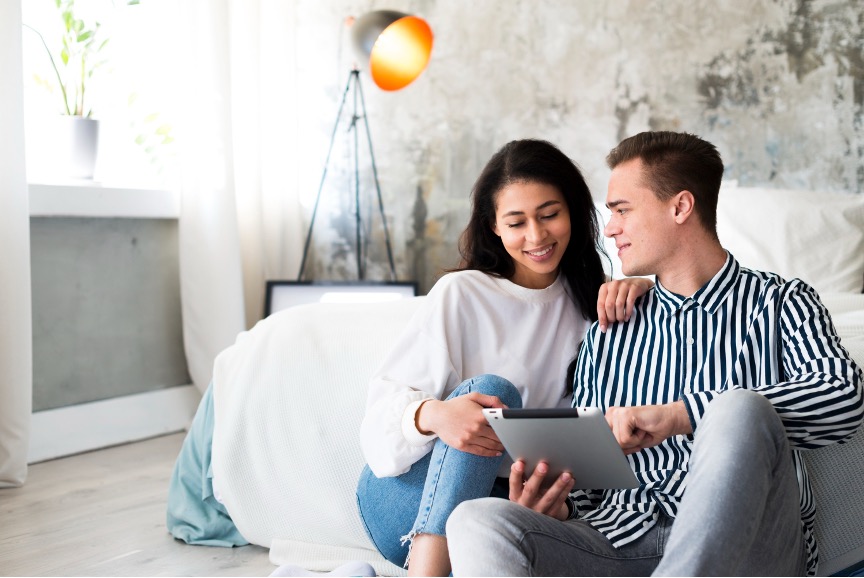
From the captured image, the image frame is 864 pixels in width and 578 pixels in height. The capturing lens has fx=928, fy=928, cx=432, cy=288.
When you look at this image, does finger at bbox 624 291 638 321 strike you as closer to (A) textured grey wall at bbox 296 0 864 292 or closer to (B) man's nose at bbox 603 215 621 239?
(B) man's nose at bbox 603 215 621 239

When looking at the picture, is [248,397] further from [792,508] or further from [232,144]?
[232,144]

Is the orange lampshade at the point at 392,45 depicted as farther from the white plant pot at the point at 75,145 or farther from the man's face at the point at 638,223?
the man's face at the point at 638,223

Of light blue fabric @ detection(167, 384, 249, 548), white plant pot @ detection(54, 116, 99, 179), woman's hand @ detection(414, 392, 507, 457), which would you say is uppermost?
white plant pot @ detection(54, 116, 99, 179)

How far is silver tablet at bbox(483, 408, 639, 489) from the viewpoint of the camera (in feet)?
4.00

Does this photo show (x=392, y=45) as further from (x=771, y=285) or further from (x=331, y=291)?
(x=771, y=285)

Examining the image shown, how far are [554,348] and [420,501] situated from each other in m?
0.37

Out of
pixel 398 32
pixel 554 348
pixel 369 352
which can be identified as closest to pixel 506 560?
pixel 554 348

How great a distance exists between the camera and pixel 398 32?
3.41m

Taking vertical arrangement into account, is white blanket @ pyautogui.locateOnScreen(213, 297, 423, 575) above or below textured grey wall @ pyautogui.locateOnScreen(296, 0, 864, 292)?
below

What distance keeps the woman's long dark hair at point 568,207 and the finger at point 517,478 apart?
447 millimetres

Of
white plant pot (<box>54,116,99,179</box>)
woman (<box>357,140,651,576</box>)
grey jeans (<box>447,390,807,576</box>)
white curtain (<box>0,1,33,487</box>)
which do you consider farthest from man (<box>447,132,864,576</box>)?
white plant pot (<box>54,116,99,179</box>)

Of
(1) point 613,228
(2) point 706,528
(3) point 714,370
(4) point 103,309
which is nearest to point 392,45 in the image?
(4) point 103,309

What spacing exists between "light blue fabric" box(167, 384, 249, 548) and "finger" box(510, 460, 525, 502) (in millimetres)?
1026

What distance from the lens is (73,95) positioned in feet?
11.5
